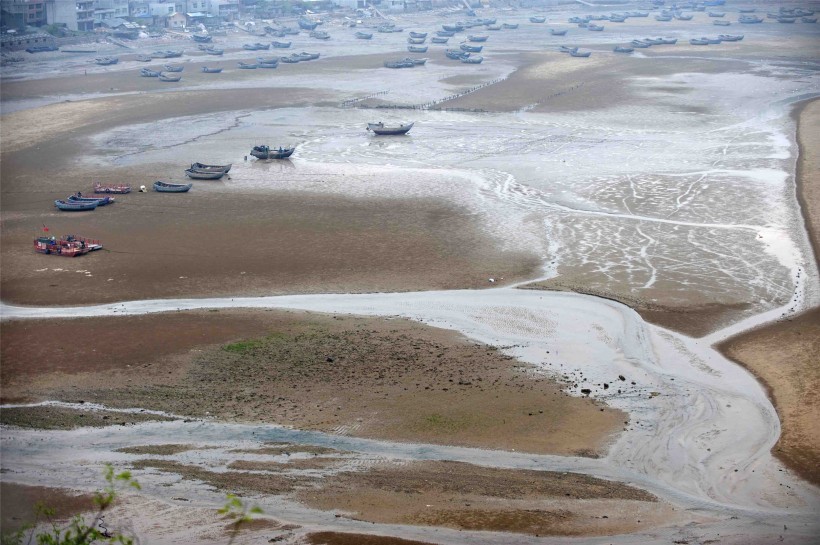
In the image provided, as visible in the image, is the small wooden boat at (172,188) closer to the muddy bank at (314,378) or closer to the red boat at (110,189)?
the red boat at (110,189)

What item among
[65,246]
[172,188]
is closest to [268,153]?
[172,188]

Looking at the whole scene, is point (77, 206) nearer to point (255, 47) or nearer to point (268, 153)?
point (268, 153)

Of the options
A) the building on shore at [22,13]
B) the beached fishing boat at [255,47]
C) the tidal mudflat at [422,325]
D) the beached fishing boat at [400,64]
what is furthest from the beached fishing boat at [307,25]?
the tidal mudflat at [422,325]

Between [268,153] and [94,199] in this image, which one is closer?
[94,199]

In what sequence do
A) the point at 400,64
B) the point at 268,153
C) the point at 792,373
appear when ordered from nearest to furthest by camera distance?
the point at 792,373
the point at 268,153
the point at 400,64

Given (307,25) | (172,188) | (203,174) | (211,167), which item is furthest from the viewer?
(307,25)

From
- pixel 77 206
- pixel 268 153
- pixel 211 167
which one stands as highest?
pixel 268 153

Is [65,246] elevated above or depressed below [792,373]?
below
